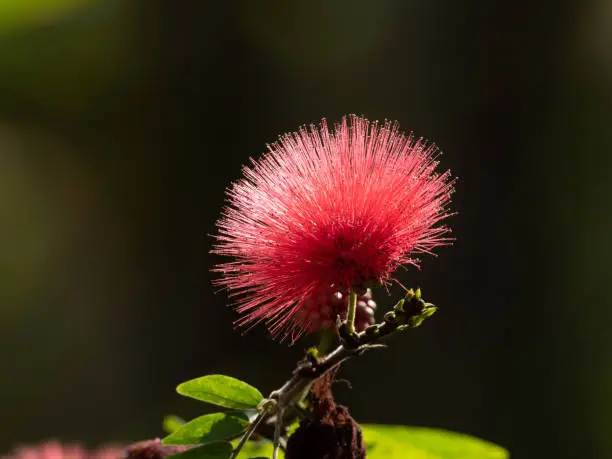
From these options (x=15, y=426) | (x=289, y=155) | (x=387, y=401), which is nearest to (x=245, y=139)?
(x=387, y=401)

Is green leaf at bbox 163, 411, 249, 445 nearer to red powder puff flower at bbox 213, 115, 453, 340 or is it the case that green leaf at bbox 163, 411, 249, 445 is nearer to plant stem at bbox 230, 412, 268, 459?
plant stem at bbox 230, 412, 268, 459

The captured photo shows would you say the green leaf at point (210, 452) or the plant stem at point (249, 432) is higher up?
the plant stem at point (249, 432)

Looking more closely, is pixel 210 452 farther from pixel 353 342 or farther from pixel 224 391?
pixel 353 342

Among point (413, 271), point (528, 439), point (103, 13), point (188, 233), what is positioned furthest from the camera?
point (103, 13)

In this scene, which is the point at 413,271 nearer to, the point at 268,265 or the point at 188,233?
the point at 188,233

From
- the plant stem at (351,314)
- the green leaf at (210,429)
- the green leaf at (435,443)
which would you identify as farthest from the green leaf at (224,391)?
the green leaf at (435,443)

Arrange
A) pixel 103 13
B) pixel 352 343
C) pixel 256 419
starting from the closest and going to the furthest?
pixel 352 343 → pixel 256 419 → pixel 103 13

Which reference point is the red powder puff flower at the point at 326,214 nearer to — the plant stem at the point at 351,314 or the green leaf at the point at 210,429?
the plant stem at the point at 351,314

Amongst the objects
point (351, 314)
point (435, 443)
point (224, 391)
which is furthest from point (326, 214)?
point (435, 443)
